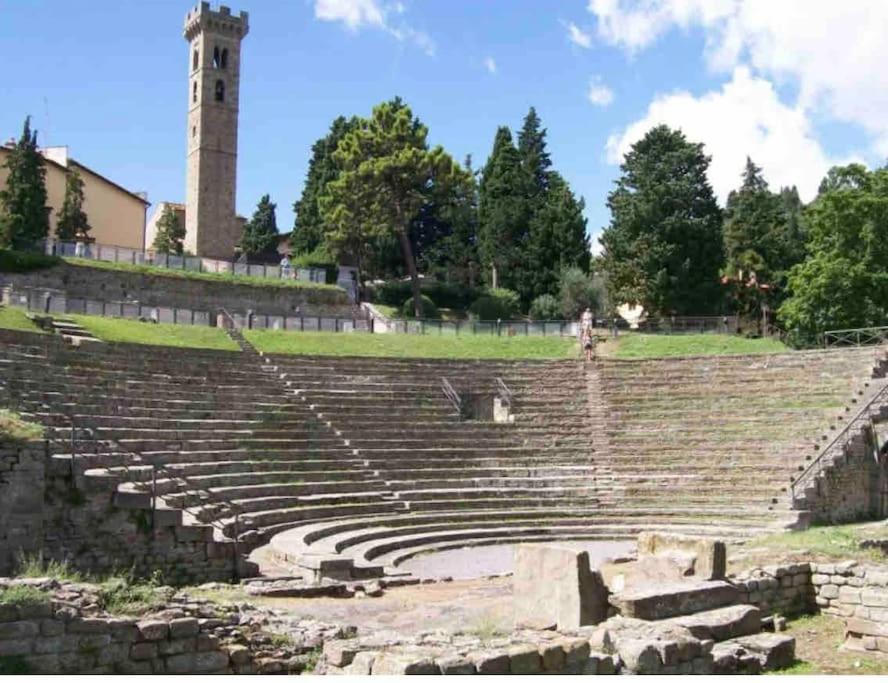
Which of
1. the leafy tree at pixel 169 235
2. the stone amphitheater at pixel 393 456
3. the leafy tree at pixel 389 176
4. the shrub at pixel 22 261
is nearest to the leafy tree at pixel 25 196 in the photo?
the shrub at pixel 22 261

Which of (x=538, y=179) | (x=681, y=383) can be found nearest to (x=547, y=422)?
(x=681, y=383)

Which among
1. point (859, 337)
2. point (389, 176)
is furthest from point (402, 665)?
point (389, 176)

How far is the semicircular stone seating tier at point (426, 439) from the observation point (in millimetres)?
16406

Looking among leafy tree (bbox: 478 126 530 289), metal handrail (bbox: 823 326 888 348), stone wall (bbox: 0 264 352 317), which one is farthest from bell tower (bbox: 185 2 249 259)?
metal handrail (bbox: 823 326 888 348)

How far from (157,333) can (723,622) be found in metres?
20.3

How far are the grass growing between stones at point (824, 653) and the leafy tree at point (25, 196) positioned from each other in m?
39.3

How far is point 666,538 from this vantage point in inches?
454

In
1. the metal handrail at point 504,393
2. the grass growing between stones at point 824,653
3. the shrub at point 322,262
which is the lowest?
the grass growing between stones at point 824,653

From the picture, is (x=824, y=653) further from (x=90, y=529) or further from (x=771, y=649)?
(x=90, y=529)

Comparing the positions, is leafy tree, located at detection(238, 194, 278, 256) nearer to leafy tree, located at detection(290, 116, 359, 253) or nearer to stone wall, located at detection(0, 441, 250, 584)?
leafy tree, located at detection(290, 116, 359, 253)

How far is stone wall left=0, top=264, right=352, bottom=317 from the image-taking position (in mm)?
34938

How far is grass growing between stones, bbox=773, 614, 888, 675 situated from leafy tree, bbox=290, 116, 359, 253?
146ft

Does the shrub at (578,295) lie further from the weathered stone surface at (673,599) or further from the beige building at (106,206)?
the weathered stone surface at (673,599)

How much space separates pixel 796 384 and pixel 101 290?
2587 centimetres
